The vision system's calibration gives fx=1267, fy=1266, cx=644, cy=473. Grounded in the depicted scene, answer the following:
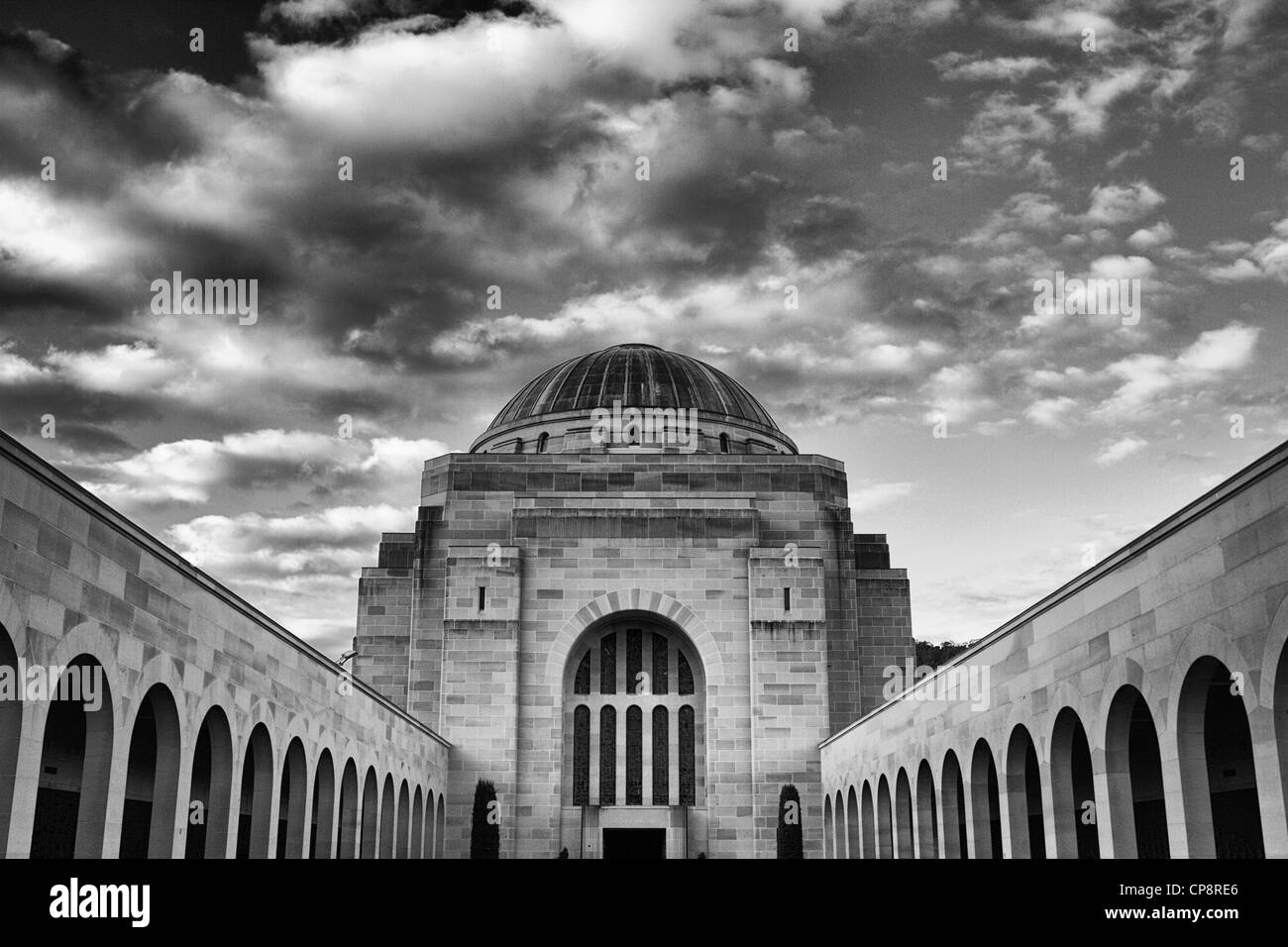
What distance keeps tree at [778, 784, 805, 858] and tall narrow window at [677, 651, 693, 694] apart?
4.47 m

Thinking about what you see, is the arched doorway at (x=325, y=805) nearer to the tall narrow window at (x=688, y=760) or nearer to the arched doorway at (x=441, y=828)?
the arched doorway at (x=441, y=828)

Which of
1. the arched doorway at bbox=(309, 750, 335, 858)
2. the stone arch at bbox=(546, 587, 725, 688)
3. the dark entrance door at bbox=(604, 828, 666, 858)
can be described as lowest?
the dark entrance door at bbox=(604, 828, 666, 858)

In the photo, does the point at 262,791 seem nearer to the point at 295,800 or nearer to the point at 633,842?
the point at 295,800

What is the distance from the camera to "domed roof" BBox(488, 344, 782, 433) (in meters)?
48.6

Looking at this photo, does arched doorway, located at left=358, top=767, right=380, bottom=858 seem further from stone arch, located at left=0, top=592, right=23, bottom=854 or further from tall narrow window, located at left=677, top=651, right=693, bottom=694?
stone arch, located at left=0, top=592, right=23, bottom=854

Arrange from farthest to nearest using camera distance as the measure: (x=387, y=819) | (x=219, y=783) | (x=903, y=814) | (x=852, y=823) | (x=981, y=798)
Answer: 1. (x=852, y=823)
2. (x=387, y=819)
3. (x=903, y=814)
4. (x=981, y=798)
5. (x=219, y=783)

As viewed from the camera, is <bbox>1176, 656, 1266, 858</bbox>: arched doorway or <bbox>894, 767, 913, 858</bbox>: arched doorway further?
<bbox>894, 767, 913, 858</bbox>: arched doorway

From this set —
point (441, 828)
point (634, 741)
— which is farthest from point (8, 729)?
point (634, 741)

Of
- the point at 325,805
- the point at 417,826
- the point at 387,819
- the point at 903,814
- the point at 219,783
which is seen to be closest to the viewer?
the point at 219,783

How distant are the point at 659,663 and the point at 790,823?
6445mm

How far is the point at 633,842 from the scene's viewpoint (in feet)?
124

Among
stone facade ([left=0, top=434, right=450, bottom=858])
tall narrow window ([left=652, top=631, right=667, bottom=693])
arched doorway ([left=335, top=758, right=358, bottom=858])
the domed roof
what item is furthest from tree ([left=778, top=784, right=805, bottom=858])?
the domed roof

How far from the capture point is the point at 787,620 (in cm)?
3797
